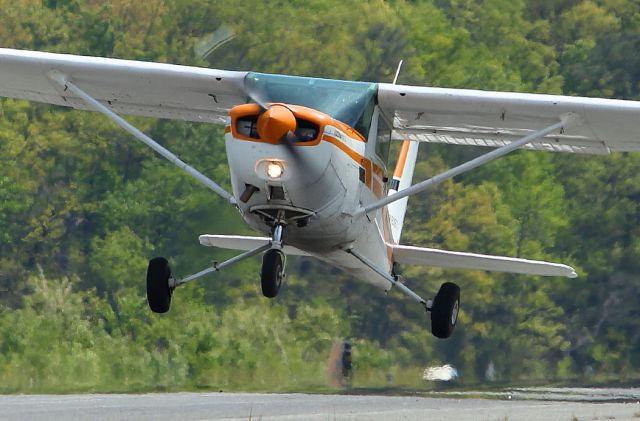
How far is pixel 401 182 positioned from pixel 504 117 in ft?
11.5

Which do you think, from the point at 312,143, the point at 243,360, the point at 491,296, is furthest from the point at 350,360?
the point at 312,143

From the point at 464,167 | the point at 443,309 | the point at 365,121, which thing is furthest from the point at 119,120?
the point at 443,309

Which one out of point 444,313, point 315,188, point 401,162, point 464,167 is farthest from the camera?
point 401,162

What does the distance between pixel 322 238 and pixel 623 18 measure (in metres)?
30.7

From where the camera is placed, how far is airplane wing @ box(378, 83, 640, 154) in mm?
17219

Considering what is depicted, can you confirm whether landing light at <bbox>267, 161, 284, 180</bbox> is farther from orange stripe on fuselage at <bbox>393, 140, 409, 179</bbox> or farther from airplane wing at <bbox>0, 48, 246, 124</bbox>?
orange stripe on fuselage at <bbox>393, 140, 409, 179</bbox>

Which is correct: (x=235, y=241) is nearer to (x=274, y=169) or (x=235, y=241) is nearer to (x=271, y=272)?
(x=271, y=272)

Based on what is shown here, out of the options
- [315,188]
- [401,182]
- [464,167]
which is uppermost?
[401,182]

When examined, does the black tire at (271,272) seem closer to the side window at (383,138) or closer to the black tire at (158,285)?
the side window at (383,138)

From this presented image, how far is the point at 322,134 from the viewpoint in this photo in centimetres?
1505

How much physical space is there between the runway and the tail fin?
6.96 ft

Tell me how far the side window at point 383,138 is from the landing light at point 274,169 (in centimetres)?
217

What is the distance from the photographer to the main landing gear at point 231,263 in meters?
15.4

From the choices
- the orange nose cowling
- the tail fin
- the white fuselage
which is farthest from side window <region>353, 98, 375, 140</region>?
the tail fin
